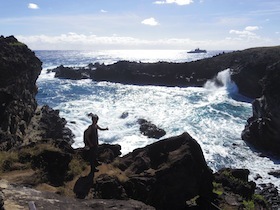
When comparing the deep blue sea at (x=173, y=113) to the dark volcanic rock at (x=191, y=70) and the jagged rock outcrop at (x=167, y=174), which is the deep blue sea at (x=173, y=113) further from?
the jagged rock outcrop at (x=167, y=174)

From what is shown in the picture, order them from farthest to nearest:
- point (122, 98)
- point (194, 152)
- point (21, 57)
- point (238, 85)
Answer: point (238, 85) → point (122, 98) → point (21, 57) → point (194, 152)

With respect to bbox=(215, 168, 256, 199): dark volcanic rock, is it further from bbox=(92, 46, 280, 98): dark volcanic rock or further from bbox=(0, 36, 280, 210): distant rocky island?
bbox=(92, 46, 280, 98): dark volcanic rock

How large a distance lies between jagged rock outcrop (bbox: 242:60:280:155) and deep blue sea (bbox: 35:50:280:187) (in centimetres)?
129

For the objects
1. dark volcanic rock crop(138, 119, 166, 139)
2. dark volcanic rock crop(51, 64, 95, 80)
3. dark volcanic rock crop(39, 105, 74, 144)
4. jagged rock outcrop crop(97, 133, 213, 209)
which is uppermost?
dark volcanic rock crop(51, 64, 95, 80)

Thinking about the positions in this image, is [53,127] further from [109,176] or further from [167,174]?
[109,176]

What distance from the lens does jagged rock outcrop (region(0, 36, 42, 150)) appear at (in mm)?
22361

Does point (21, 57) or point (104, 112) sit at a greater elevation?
point (21, 57)

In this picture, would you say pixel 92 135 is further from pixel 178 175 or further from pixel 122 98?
pixel 122 98

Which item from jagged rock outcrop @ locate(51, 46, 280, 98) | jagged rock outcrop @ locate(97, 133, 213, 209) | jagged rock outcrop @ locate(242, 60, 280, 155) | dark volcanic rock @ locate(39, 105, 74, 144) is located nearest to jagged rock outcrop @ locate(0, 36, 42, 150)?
dark volcanic rock @ locate(39, 105, 74, 144)

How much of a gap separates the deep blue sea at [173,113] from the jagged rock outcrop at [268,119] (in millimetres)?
1286

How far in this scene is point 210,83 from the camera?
6750 cm

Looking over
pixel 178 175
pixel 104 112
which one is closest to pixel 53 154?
pixel 178 175

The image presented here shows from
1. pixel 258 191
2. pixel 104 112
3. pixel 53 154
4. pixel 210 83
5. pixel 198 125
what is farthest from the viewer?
pixel 210 83

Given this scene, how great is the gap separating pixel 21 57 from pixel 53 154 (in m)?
22.1
